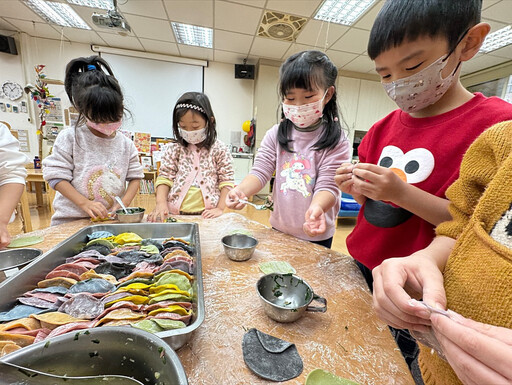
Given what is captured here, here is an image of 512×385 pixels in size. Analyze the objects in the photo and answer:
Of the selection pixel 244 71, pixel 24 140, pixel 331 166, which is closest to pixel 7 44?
pixel 24 140

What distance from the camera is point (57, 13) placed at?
3916mm

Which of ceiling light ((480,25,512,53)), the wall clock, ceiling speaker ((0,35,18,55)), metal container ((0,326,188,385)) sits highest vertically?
ceiling light ((480,25,512,53))

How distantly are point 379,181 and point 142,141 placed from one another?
574 centimetres

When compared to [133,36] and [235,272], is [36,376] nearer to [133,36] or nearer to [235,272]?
[235,272]

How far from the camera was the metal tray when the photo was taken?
49cm

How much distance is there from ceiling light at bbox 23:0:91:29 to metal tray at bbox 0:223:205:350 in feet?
A: 15.4

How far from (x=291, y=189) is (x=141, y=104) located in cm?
541

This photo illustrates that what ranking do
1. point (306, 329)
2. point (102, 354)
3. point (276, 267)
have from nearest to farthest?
1. point (102, 354)
2. point (306, 329)
3. point (276, 267)

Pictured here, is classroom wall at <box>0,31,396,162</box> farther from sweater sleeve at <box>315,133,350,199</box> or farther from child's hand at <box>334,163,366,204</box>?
child's hand at <box>334,163,366,204</box>

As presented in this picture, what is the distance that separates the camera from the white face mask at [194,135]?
154 centimetres

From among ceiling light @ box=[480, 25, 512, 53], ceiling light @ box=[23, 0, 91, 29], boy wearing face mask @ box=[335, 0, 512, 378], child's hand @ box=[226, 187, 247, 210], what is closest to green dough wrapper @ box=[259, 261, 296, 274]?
boy wearing face mask @ box=[335, 0, 512, 378]

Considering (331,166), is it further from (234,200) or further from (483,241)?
(483,241)

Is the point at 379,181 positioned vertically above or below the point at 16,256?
above

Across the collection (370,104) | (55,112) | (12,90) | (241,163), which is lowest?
(241,163)
